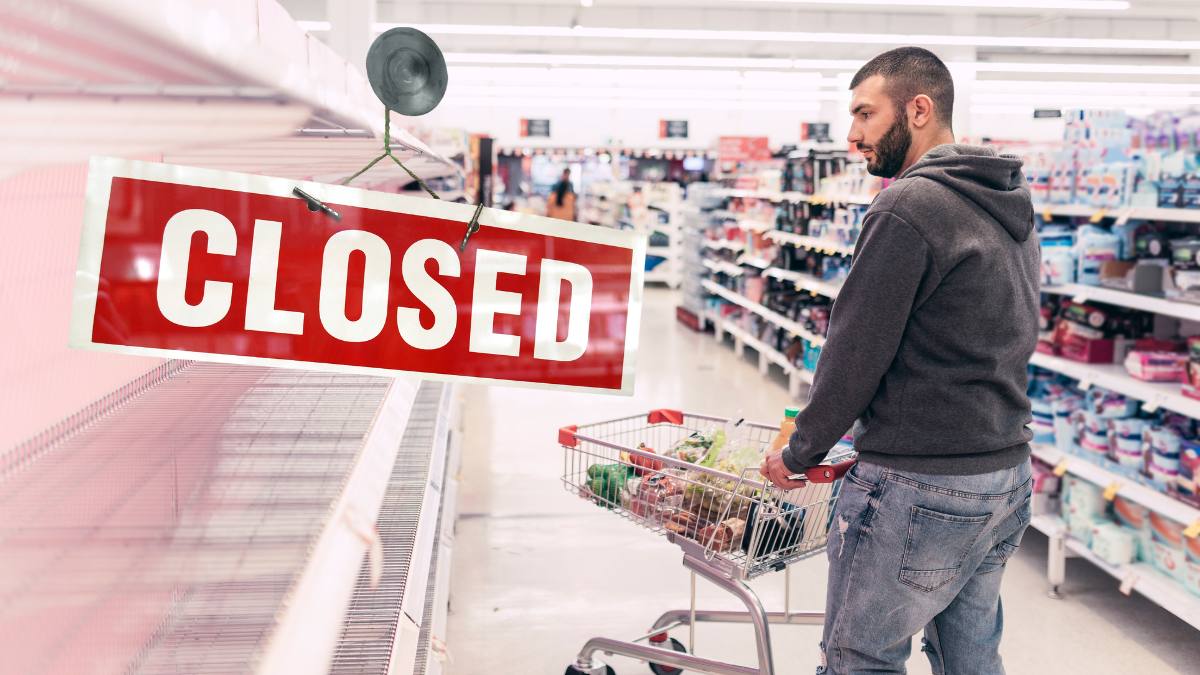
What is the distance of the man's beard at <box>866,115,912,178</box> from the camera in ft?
6.99

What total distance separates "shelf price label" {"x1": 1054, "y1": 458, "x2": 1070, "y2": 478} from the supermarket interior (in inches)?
0.8

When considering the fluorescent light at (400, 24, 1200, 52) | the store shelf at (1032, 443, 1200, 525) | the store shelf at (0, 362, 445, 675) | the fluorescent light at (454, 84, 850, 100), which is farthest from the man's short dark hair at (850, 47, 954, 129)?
the fluorescent light at (454, 84, 850, 100)

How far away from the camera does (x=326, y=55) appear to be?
4.01ft

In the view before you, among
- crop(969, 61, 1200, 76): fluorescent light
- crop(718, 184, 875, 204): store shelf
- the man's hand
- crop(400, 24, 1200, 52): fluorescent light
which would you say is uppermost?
crop(969, 61, 1200, 76): fluorescent light

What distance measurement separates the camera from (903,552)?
2.01 meters

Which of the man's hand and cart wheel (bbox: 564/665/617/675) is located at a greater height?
the man's hand

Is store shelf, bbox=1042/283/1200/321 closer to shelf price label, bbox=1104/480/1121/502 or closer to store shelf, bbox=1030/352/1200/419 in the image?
Answer: store shelf, bbox=1030/352/1200/419

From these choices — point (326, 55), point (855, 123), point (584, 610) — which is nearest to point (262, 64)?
→ point (326, 55)

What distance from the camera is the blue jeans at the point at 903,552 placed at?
2.01m

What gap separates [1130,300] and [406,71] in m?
3.36

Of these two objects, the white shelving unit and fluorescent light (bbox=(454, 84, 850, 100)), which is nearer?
the white shelving unit

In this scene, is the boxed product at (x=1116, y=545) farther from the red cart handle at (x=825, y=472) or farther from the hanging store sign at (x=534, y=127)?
the hanging store sign at (x=534, y=127)

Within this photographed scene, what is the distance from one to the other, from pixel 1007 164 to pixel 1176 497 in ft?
7.41

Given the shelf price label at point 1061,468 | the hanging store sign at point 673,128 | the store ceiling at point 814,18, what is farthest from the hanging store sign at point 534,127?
the shelf price label at point 1061,468
